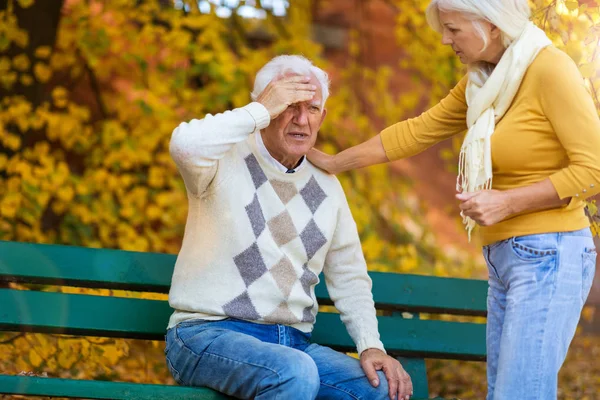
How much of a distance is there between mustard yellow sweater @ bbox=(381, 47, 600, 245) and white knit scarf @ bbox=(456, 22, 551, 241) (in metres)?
0.03

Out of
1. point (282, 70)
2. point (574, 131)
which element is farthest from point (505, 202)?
point (282, 70)

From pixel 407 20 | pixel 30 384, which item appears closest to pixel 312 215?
pixel 30 384

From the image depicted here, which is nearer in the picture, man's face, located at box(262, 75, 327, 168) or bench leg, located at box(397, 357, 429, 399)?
man's face, located at box(262, 75, 327, 168)

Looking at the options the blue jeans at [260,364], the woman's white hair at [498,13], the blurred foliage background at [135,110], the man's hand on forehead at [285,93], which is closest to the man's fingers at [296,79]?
the man's hand on forehead at [285,93]

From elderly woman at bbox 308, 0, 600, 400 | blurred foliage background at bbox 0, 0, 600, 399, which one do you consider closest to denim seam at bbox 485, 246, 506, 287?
elderly woman at bbox 308, 0, 600, 400

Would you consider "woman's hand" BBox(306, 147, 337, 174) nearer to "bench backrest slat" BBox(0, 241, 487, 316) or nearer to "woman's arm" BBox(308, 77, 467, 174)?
"woman's arm" BBox(308, 77, 467, 174)

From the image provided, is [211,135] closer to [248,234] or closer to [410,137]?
[248,234]

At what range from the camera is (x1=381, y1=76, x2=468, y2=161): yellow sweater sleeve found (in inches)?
128

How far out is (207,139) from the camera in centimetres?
292

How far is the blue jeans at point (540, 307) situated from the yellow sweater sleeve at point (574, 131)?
→ 0.18m

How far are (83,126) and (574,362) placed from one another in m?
4.32

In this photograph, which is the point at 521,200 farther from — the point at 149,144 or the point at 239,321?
the point at 149,144

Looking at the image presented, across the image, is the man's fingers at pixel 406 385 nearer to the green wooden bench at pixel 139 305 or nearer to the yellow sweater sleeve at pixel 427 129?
the green wooden bench at pixel 139 305

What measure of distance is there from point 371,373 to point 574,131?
1.13 meters
